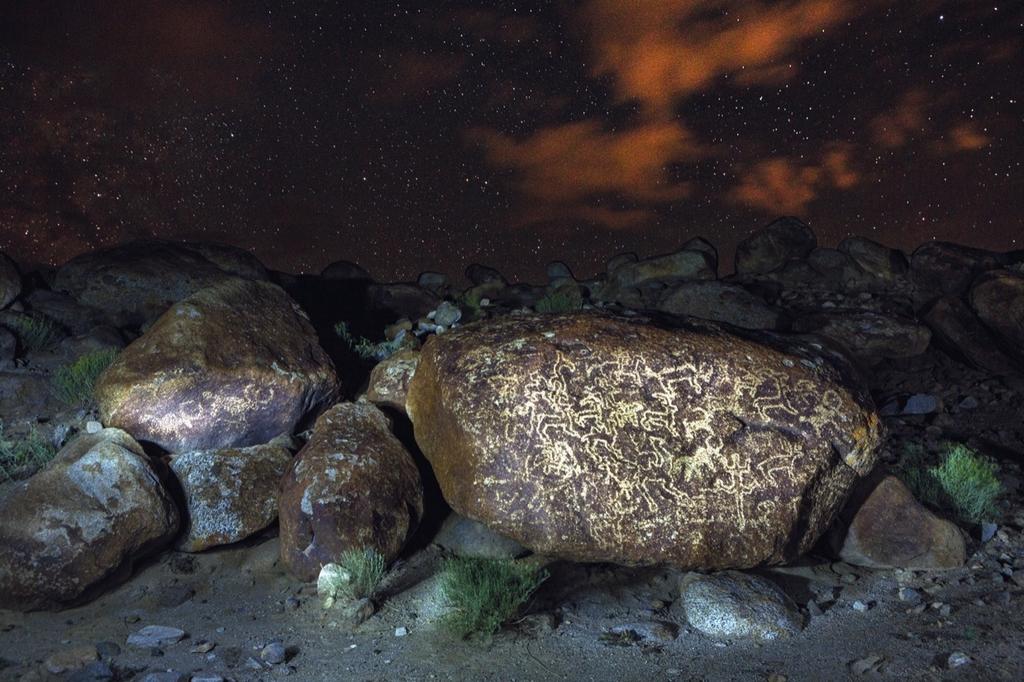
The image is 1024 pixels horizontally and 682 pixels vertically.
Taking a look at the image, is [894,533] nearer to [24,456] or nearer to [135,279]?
[24,456]

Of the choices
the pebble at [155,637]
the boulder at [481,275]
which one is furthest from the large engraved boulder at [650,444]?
the boulder at [481,275]

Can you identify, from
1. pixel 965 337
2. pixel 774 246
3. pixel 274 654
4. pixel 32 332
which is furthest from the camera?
pixel 774 246

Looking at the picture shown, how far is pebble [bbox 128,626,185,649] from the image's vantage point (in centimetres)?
473

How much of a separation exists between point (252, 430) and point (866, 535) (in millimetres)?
5407

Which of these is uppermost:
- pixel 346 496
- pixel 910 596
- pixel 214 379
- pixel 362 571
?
pixel 214 379

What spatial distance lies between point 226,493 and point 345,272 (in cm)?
871

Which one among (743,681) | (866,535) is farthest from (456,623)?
(866,535)

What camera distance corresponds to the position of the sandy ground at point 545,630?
4316mm

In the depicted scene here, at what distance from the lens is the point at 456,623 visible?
473cm

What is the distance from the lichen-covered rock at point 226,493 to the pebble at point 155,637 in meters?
1.03

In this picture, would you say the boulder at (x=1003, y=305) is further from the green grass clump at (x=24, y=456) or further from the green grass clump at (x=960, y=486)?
the green grass clump at (x=24, y=456)

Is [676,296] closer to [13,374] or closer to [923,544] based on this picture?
[923,544]

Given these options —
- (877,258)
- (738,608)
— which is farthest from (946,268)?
(738,608)

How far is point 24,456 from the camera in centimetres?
680
